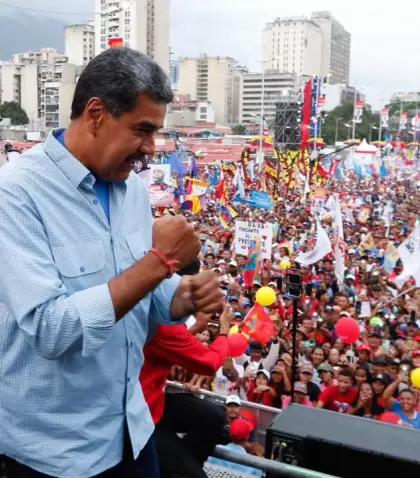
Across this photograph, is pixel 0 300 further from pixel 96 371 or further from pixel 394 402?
pixel 394 402

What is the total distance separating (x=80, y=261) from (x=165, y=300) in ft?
1.01

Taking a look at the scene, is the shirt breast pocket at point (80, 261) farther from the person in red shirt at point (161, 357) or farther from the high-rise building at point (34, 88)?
the high-rise building at point (34, 88)

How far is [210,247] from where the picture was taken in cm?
1298

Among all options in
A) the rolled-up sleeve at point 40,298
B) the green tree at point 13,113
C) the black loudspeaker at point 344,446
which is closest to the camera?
the rolled-up sleeve at point 40,298

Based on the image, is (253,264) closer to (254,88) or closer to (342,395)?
(342,395)

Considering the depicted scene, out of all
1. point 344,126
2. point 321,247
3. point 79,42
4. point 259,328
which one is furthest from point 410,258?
point 79,42

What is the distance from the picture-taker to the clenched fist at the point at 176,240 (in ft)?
4.24

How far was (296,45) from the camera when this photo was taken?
133125 millimetres

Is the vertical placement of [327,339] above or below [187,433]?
below

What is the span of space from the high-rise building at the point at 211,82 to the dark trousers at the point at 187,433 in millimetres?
117239

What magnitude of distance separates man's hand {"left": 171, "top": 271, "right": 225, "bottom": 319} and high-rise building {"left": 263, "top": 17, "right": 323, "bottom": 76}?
134 meters

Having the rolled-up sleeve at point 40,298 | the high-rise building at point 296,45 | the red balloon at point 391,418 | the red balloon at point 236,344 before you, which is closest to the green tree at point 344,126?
the high-rise building at point 296,45

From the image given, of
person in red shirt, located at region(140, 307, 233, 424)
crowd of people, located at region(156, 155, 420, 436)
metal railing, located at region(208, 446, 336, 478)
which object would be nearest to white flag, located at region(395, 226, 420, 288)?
crowd of people, located at region(156, 155, 420, 436)

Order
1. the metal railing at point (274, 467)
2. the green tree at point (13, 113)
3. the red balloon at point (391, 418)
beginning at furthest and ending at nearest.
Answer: the green tree at point (13, 113) < the red balloon at point (391, 418) < the metal railing at point (274, 467)
